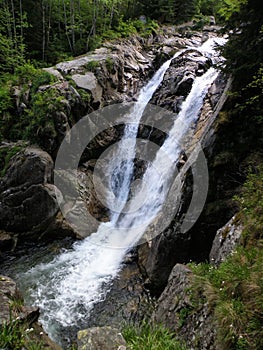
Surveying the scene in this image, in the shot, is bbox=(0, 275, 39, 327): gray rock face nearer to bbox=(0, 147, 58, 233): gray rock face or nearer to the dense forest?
the dense forest

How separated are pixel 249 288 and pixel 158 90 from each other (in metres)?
12.4

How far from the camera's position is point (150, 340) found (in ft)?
11.6

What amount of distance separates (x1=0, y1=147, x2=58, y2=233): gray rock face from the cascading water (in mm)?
1688

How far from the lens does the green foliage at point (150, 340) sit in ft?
11.2

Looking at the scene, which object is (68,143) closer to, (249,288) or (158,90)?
(158,90)

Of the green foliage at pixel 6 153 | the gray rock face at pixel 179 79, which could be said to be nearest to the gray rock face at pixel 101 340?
the green foliage at pixel 6 153

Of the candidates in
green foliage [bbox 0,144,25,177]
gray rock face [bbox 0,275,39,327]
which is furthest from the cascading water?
green foliage [bbox 0,144,25,177]

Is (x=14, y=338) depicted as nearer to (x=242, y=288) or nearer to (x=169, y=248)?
(x=242, y=288)

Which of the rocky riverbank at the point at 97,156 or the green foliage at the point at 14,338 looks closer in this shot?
the green foliage at the point at 14,338

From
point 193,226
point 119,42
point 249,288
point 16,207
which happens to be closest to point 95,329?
point 249,288

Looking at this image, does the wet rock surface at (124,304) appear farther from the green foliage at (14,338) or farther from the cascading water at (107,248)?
the green foliage at (14,338)

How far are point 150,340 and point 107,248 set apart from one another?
6.13 m

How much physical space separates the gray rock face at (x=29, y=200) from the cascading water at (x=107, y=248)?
1.69 metres

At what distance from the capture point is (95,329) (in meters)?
3.40
